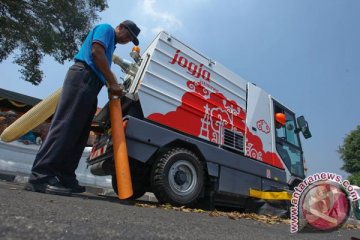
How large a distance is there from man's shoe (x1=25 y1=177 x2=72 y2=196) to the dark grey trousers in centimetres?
4

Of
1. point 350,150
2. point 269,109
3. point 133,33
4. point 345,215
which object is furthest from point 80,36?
point 350,150

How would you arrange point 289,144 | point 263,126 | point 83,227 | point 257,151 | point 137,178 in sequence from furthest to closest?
1. point 289,144
2. point 263,126
3. point 257,151
4. point 137,178
5. point 83,227

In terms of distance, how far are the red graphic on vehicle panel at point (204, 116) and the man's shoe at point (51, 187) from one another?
5.31 feet

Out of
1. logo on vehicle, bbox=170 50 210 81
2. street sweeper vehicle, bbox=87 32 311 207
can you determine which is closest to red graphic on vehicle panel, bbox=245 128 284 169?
street sweeper vehicle, bbox=87 32 311 207

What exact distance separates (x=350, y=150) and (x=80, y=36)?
34542 mm

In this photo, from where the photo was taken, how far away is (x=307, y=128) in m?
7.50

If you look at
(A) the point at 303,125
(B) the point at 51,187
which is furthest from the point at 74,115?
(A) the point at 303,125

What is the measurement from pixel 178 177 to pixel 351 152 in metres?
39.9

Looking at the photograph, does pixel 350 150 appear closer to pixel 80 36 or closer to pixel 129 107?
pixel 80 36

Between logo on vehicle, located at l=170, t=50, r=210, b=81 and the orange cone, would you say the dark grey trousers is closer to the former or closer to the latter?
the orange cone

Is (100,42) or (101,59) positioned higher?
(100,42)

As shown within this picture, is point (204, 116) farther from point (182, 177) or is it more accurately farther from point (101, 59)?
point (101, 59)

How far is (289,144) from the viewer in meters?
7.21

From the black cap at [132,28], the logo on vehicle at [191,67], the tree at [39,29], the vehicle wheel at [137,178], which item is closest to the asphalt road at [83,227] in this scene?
A: the vehicle wheel at [137,178]
